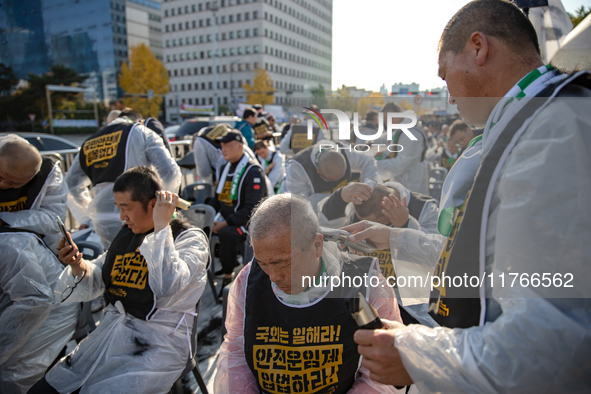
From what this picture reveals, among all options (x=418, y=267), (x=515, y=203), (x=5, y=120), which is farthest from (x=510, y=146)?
(x=5, y=120)

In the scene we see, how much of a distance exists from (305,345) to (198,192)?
3757 millimetres

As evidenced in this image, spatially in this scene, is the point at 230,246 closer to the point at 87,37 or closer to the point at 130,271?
the point at 130,271

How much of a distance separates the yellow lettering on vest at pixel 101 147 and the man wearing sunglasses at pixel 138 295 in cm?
140

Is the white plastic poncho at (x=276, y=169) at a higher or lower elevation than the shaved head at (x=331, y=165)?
lower

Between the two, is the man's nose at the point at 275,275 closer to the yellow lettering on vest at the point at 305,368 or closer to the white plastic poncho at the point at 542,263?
the yellow lettering on vest at the point at 305,368

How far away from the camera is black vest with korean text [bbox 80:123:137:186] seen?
131 inches

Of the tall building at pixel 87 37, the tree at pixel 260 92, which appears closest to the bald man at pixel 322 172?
the tall building at pixel 87 37

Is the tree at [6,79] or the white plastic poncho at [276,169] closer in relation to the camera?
the white plastic poncho at [276,169]

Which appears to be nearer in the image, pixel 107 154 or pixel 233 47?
pixel 107 154

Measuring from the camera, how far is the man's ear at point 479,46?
3.41 ft

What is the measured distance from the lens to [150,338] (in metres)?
1.91

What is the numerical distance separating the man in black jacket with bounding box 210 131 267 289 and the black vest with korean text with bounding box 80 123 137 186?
3.50ft

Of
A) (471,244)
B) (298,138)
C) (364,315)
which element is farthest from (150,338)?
(298,138)

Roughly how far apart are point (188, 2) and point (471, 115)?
76.4 m
